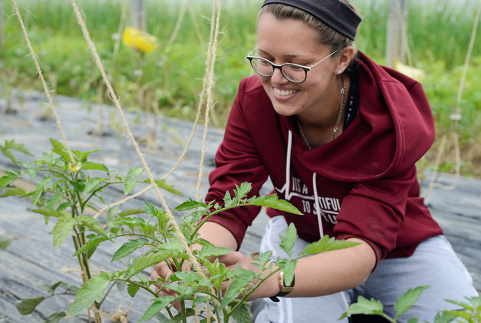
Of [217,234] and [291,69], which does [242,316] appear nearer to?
[217,234]

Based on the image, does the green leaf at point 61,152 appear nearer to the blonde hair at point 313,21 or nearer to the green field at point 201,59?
the blonde hair at point 313,21

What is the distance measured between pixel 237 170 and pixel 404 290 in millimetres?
523

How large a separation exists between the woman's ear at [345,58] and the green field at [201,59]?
1.16 metres

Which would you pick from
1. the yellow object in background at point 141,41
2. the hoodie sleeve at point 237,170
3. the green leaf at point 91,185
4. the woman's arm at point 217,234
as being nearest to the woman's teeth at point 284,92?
the hoodie sleeve at point 237,170

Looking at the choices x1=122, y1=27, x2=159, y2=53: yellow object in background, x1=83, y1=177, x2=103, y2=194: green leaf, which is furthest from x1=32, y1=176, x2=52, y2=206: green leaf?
x1=122, y1=27, x2=159, y2=53: yellow object in background

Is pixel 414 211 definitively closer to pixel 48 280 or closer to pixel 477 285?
pixel 477 285

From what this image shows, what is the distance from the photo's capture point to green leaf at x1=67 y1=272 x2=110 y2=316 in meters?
0.83

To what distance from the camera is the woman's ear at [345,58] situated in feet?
4.25

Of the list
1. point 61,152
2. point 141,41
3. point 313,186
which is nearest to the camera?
point 61,152

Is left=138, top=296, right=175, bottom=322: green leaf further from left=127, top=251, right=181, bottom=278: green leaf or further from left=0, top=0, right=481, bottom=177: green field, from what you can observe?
left=0, top=0, right=481, bottom=177: green field

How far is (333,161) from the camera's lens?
1.36 m

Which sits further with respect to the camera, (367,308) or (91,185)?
(91,185)

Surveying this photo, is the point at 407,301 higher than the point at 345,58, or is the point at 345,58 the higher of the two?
the point at 345,58

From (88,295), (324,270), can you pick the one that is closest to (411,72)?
(324,270)
